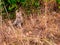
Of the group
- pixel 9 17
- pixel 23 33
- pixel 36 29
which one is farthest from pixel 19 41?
pixel 9 17

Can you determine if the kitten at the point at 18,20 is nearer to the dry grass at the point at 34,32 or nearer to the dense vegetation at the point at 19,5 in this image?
the dry grass at the point at 34,32

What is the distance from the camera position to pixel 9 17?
506 centimetres

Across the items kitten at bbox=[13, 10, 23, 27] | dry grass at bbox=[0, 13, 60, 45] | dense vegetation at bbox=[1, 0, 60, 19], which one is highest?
dense vegetation at bbox=[1, 0, 60, 19]

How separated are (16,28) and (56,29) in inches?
28.0

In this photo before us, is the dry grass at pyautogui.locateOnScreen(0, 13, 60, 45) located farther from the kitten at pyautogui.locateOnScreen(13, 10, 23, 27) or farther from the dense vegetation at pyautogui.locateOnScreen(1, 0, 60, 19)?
the dense vegetation at pyautogui.locateOnScreen(1, 0, 60, 19)

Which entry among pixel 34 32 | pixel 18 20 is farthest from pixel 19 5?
pixel 34 32

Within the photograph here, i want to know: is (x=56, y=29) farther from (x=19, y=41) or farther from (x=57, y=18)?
(x=19, y=41)

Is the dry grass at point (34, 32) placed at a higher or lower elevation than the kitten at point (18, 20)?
lower

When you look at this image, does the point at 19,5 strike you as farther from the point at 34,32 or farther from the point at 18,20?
the point at 34,32

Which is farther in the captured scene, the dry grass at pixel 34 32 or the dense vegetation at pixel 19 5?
the dense vegetation at pixel 19 5

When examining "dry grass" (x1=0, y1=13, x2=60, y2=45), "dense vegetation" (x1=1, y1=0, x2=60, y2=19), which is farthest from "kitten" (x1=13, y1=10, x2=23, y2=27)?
"dense vegetation" (x1=1, y1=0, x2=60, y2=19)

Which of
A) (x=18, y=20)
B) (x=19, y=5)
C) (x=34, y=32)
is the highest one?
(x=19, y=5)

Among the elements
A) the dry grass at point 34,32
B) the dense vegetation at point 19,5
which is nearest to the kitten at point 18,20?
the dry grass at point 34,32

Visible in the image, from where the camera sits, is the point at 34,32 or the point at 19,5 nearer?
the point at 34,32
